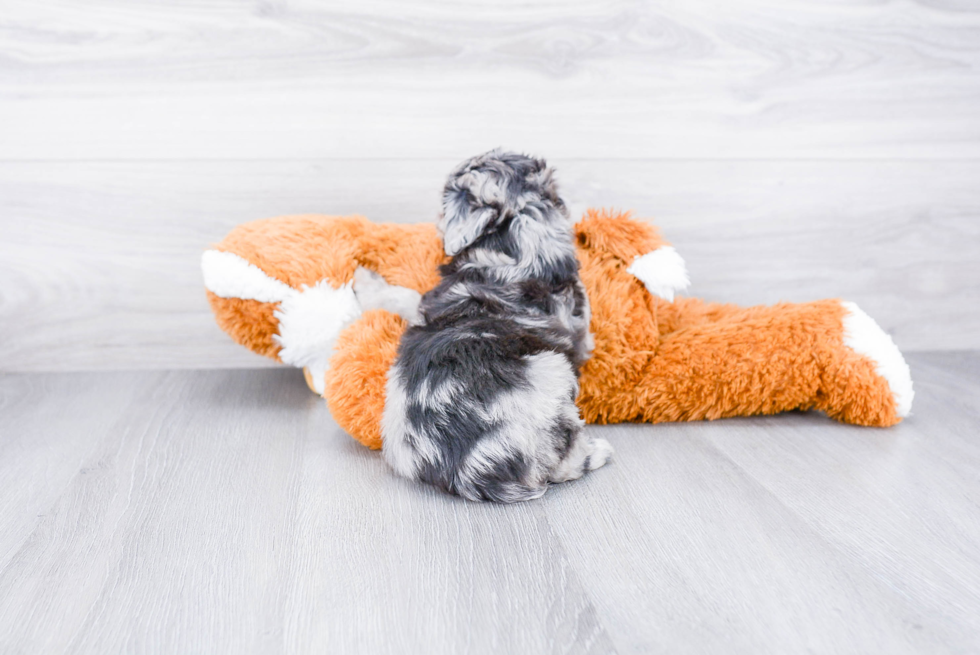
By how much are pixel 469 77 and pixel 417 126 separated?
0.66 ft

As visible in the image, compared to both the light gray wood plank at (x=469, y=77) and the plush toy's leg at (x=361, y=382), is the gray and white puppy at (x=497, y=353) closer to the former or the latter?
the plush toy's leg at (x=361, y=382)

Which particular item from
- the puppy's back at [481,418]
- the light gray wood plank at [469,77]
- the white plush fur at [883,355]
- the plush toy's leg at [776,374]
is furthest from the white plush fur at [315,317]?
the white plush fur at [883,355]

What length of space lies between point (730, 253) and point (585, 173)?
1.71 feet

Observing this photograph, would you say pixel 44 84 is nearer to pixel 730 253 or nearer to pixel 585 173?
pixel 585 173

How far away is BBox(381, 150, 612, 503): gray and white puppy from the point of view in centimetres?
126

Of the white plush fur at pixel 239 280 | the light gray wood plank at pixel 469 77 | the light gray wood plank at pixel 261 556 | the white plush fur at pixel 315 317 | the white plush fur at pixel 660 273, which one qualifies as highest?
the light gray wood plank at pixel 469 77

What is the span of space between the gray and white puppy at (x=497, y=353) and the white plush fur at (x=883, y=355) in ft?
2.05

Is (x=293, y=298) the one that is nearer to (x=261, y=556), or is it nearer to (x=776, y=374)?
(x=261, y=556)

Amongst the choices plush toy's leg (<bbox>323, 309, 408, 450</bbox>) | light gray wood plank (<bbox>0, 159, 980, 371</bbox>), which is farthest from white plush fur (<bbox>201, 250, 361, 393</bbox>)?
light gray wood plank (<bbox>0, 159, 980, 371</bbox>)

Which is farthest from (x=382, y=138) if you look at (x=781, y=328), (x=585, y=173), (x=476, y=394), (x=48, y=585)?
(x=48, y=585)

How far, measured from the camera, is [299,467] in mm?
1473

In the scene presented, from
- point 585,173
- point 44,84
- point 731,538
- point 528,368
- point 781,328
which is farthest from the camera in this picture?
point 585,173

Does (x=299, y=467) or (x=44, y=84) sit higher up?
(x=44, y=84)

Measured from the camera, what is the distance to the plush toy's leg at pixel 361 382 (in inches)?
59.4
